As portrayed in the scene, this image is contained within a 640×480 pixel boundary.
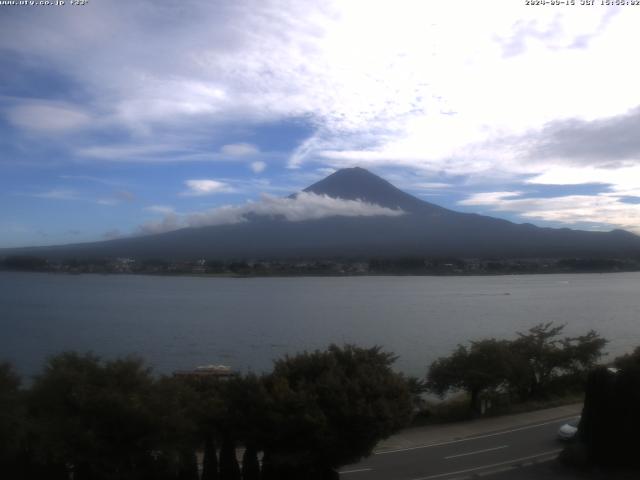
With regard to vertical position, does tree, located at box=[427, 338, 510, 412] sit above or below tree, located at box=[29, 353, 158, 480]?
below

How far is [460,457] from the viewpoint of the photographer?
34.3 feet

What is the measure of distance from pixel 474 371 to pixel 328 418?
27.5 ft

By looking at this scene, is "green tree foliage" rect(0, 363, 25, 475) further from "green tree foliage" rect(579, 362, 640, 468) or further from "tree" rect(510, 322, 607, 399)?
"tree" rect(510, 322, 607, 399)

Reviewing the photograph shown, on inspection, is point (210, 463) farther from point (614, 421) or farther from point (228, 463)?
point (614, 421)

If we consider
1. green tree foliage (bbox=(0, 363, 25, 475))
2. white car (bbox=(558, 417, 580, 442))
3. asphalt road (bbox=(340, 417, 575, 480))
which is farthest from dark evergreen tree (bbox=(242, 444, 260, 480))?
white car (bbox=(558, 417, 580, 442))

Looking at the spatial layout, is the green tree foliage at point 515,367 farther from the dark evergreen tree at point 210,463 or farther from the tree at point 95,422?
the tree at point 95,422

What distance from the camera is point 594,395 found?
996 centimetres

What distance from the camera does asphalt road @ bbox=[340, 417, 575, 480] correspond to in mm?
9586

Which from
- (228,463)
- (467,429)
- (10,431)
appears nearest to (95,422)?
(10,431)

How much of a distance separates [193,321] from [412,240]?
251 ft

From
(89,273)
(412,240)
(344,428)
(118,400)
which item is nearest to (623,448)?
(344,428)

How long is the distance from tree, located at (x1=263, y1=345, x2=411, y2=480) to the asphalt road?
1485mm

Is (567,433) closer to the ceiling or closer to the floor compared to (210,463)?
closer to the floor

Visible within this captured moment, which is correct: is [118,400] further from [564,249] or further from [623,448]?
[564,249]
